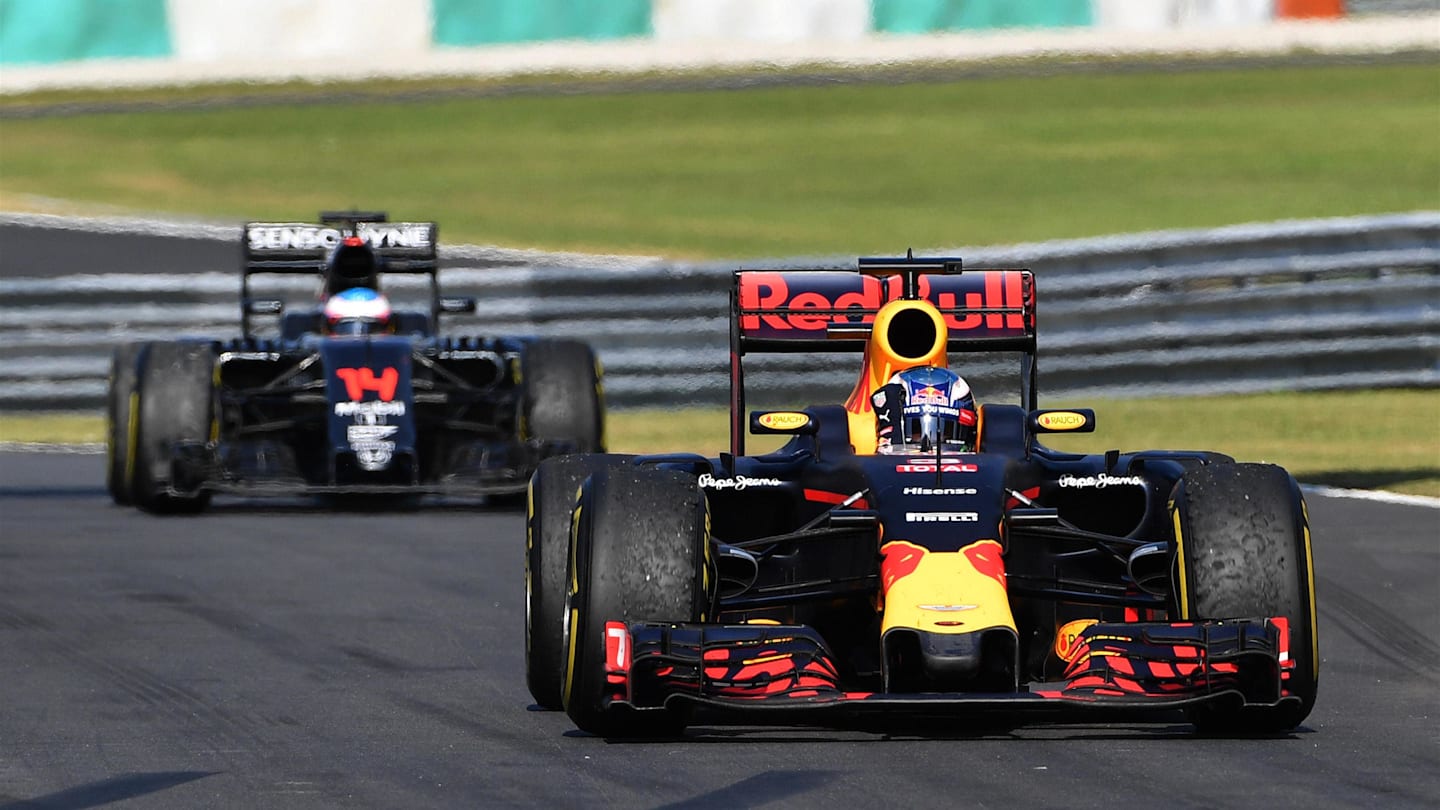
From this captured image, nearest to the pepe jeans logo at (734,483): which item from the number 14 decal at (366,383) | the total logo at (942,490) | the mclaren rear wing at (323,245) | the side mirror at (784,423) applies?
the side mirror at (784,423)

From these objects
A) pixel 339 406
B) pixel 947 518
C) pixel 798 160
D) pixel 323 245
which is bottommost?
pixel 947 518

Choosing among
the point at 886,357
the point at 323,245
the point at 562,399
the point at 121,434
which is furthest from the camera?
the point at 323,245

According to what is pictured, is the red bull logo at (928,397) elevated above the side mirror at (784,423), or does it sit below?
above

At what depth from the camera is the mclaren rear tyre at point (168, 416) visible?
1560 centimetres

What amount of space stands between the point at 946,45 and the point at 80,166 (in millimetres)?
11840

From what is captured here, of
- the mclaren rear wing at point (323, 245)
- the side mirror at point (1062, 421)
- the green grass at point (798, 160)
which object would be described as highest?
the green grass at point (798, 160)

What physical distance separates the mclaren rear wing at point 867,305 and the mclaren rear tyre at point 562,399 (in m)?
5.67

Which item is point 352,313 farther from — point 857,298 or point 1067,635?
point 1067,635

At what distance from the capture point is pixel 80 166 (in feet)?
117

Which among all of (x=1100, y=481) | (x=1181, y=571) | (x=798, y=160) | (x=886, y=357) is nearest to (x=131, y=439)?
(x=886, y=357)

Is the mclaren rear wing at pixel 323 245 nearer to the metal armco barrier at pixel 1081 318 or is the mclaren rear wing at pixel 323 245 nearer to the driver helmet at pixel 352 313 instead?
the driver helmet at pixel 352 313

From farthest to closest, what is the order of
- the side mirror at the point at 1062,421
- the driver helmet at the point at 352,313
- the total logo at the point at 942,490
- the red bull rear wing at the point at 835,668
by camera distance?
the driver helmet at the point at 352,313, the side mirror at the point at 1062,421, the total logo at the point at 942,490, the red bull rear wing at the point at 835,668

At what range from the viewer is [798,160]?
1430 inches

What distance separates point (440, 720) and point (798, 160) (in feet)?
91.1
